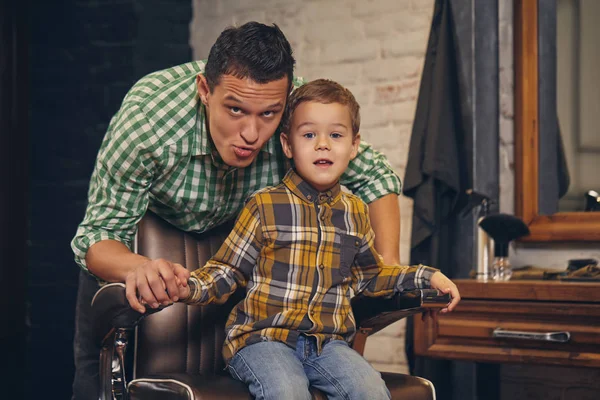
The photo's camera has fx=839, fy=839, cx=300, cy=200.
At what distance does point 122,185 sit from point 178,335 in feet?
1.12

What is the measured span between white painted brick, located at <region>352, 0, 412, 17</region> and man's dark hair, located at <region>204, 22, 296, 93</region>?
1.23 m

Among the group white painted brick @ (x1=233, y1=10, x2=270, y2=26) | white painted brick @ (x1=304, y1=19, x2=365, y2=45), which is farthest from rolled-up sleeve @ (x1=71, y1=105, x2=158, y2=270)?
white painted brick @ (x1=233, y1=10, x2=270, y2=26)

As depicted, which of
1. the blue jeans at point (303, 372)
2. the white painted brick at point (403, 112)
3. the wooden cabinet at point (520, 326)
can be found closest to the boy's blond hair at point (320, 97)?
the blue jeans at point (303, 372)

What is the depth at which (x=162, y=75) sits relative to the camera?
2.00 meters

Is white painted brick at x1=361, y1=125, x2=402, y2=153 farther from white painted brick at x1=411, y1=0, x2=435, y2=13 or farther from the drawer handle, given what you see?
the drawer handle

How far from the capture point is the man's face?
1694 mm

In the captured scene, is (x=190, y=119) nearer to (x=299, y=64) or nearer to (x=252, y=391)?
(x=252, y=391)

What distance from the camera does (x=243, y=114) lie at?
171 cm

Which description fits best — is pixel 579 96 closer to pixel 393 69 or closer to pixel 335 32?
pixel 393 69

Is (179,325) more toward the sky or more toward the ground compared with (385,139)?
more toward the ground

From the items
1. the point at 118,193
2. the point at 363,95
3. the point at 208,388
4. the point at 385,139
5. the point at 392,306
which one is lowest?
the point at 208,388

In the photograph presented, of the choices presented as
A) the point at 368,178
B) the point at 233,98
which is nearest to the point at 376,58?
the point at 368,178

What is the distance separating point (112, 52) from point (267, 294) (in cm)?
182

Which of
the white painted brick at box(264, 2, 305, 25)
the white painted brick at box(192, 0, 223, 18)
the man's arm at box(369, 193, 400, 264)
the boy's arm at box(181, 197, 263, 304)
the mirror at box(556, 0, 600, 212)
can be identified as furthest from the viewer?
the white painted brick at box(192, 0, 223, 18)
